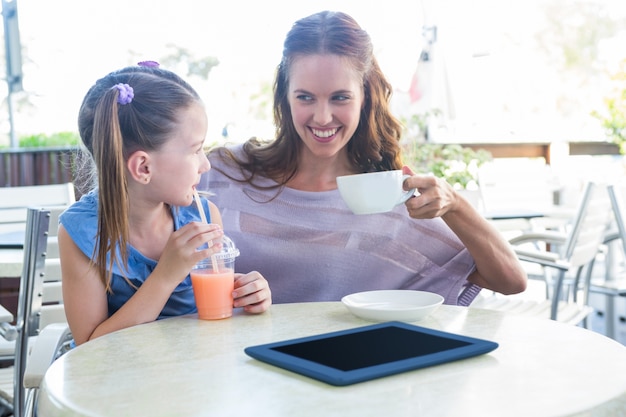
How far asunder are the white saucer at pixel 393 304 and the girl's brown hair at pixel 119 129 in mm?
432

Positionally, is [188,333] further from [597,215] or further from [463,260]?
[597,215]

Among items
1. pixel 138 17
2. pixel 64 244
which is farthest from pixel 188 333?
pixel 138 17

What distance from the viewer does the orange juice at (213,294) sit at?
1.26 m

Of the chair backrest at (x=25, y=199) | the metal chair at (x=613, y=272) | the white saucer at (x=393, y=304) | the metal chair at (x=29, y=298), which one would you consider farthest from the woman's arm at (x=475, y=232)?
the chair backrest at (x=25, y=199)

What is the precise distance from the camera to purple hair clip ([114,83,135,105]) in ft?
4.53

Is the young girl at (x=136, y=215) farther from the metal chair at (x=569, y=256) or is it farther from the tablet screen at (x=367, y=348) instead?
the metal chair at (x=569, y=256)

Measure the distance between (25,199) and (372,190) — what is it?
76.7 inches

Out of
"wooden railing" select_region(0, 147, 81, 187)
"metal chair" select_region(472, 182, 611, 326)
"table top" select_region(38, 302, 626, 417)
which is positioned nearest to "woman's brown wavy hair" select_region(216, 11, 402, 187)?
"table top" select_region(38, 302, 626, 417)

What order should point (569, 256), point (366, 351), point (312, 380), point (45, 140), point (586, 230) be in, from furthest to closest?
point (45, 140)
point (586, 230)
point (569, 256)
point (366, 351)
point (312, 380)

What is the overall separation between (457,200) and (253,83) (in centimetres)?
516

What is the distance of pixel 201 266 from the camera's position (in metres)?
1.29

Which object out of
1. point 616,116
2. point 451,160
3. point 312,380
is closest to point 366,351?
point 312,380

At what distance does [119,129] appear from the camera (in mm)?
1385

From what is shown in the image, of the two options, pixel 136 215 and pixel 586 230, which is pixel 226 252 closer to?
pixel 136 215
